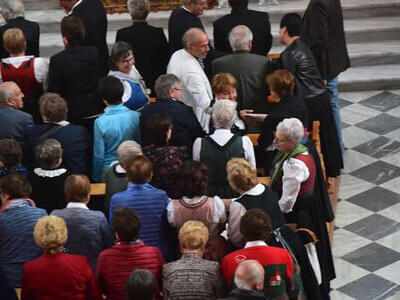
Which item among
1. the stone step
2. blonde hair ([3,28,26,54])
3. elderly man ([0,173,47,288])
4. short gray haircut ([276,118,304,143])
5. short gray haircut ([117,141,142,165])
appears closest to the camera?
elderly man ([0,173,47,288])

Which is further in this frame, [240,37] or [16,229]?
[240,37]

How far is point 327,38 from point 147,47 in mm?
1676

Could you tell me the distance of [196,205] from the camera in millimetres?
6605

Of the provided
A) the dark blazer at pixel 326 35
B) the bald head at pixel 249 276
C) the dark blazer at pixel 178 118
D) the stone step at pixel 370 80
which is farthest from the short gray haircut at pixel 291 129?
the stone step at pixel 370 80

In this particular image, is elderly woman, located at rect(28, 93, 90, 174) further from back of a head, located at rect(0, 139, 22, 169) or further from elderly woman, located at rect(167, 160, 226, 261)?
elderly woman, located at rect(167, 160, 226, 261)

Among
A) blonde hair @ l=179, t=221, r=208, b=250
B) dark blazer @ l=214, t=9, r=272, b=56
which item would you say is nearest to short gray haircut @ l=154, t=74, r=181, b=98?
dark blazer @ l=214, t=9, r=272, b=56

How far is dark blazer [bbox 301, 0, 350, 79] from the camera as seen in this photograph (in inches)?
354

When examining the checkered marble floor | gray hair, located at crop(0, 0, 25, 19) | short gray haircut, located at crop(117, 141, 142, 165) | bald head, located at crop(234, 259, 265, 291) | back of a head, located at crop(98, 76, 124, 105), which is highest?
gray hair, located at crop(0, 0, 25, 19)

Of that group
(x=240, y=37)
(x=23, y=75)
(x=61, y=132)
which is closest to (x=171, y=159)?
(x=61, y=132)

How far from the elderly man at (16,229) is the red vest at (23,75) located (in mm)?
1834

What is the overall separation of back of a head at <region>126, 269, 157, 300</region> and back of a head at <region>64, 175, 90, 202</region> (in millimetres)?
1050

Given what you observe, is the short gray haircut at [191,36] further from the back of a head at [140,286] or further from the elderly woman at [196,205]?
the back of a head at [140,286]

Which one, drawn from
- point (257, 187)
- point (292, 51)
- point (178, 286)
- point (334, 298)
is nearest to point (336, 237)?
point (334, 298)

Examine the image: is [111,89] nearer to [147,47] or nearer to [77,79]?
[77,79]
